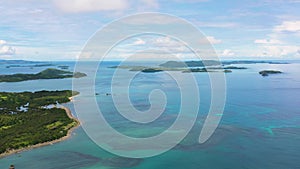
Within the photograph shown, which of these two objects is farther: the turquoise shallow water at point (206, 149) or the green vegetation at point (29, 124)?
the green vegetation at point (29, 124)

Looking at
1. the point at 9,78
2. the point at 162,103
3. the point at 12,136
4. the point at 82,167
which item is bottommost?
the point at 82,167

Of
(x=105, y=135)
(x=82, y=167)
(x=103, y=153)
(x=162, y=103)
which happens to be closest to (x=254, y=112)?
(x=162, y=103)

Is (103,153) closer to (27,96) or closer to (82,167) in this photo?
(82,167)

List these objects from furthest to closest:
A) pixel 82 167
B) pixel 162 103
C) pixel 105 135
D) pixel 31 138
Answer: pixel 162 103, pixel 105 135, pixel 31 138, pixel 82 167

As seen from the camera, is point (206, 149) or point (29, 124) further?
point (29, 124)

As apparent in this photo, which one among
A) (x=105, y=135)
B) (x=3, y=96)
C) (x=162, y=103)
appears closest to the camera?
(x=105, y=135)

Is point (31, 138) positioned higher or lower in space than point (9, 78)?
lower

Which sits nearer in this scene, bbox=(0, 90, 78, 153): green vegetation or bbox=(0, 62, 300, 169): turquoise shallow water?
bbox=(0, 62, 300, 169): turquoise shallow water

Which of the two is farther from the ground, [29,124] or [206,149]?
[29,124]
